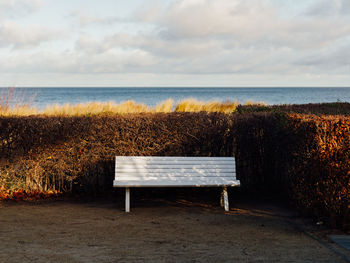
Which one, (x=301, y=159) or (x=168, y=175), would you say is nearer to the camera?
(x=301, y=159)

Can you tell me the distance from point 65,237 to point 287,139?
3.73 m

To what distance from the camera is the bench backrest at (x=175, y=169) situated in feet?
21.5

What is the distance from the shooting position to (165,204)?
688 cm

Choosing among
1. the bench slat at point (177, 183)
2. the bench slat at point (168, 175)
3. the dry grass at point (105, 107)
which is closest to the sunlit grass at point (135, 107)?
the dry grass at point (105, 107)

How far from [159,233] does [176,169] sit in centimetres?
169

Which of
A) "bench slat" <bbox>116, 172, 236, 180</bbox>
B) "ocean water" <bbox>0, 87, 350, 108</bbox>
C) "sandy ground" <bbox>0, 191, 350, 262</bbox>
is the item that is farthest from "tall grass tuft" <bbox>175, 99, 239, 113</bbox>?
"ocean water" <bbox>0, 87, 350, 108</bbox>

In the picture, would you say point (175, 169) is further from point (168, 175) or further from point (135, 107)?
point (135, 107)

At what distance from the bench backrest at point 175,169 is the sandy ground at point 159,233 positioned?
1.64ft

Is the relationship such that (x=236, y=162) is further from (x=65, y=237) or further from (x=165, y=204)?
(x=65, y=237)

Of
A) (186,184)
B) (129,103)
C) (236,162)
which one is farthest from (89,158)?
(129,103)

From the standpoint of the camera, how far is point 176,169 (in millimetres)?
6703

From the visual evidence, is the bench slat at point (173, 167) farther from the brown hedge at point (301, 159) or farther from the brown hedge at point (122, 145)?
the brown hedge at point (301, 159)

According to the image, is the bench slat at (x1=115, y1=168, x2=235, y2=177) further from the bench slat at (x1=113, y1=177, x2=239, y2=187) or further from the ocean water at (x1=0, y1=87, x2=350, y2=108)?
the ocean water at (x1=0, y1=87, x2=350, y2=108)

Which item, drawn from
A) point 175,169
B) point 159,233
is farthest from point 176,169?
point 159,233
